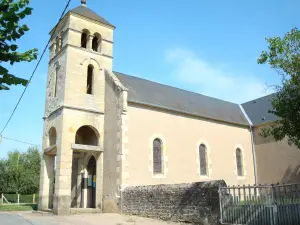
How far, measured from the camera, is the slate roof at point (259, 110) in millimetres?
24628

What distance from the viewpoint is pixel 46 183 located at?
19.5 metres

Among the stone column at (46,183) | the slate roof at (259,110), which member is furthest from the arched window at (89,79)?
the slate roof at (259,110)

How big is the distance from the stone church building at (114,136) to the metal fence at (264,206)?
7.05 metres

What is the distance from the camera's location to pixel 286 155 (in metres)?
22.3

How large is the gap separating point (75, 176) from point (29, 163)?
2716 centimetres

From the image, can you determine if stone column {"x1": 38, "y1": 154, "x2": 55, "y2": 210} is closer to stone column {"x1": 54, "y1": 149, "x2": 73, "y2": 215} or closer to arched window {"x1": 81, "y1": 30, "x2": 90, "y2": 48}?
stone column {"x1": 54, "y1": 149, "x2": 73, "y2": 215}

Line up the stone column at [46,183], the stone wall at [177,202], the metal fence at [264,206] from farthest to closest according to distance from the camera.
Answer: the stone column at [46,183]
the stone wall at [177,202]
the metal fence at [264,206]

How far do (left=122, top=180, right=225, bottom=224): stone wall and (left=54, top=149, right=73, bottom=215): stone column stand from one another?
319 centimetres

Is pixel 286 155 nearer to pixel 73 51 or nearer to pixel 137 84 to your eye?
pixel 137 84

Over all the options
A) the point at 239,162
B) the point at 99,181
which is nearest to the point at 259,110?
the point at 239,162

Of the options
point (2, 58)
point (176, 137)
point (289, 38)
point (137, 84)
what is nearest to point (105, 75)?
point (137, 84)

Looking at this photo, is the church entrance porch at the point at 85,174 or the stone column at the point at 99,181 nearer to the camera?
the stone column at the point at 99,181

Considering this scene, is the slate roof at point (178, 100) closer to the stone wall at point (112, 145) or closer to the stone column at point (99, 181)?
the stone wall at point (112, 145)

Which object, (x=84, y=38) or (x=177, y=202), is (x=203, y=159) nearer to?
→ (x=177, y=202)
